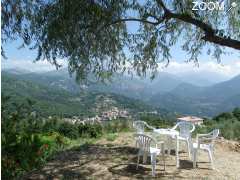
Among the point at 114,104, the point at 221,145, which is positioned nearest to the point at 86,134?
the point at 221,145

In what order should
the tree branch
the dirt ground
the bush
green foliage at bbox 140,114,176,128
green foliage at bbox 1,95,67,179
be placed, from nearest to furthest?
green foliage at bbox 1,95,67,179 < the tree branch < the dirt ground < the bush < green foliage at bbox 140,114,176,128

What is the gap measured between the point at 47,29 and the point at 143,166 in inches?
151

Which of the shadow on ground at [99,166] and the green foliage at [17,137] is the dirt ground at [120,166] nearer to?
the shadow on ground at [99,166]

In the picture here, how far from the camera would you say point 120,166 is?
8.61 m

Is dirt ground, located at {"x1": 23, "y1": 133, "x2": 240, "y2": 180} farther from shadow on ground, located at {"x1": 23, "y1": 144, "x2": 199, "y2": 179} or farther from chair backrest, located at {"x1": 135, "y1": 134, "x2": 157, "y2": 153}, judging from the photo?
chair backrest, located at {"x1": 135, "y1": 134, "x2": 157, "y2": 153}

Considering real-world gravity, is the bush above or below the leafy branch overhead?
below

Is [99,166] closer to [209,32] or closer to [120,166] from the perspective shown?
[120,166]

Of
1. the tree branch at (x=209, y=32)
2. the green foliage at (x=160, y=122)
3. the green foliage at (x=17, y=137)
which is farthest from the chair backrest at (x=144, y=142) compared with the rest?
the green foliage at (x=160, y=122)

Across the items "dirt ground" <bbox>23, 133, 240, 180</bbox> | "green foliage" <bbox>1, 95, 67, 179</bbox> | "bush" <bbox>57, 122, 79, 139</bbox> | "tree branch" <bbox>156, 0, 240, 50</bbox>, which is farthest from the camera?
"bush" <bbox>57, 122, 79, 139</bbox>

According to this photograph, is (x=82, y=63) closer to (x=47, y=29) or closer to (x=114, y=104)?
(x=47, y=29)

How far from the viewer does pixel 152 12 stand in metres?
9.28

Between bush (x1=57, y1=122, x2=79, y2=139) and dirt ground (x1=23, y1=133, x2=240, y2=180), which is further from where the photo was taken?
bush (x1=57, y1=122, x2=79, y2=139)

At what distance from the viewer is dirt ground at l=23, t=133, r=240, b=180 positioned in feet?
25.7

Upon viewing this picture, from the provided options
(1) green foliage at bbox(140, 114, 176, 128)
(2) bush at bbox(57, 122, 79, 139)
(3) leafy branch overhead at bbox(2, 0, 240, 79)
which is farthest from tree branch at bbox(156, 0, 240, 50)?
(2) bush at bbox(57, 122, 79, 139)
